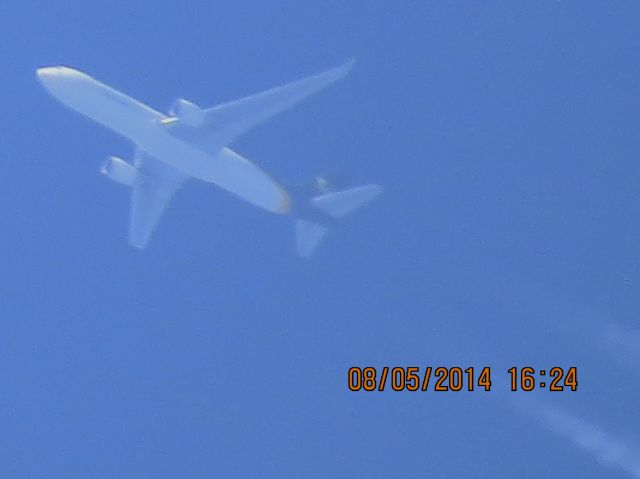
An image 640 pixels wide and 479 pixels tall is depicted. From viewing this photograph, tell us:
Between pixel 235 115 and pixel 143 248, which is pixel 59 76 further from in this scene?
pixel 143 248

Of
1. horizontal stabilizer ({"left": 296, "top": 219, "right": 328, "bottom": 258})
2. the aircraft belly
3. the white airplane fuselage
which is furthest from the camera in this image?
horizontal stabilizer ({"left": 296, "top": 219, "right": 328, "bottom": 258})

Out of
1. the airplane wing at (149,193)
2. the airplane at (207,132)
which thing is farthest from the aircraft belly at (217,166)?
the airplane wing at (149,193)

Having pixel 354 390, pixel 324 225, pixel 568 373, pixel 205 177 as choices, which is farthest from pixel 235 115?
pixel 568 373

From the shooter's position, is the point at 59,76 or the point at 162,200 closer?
the point at 59,76

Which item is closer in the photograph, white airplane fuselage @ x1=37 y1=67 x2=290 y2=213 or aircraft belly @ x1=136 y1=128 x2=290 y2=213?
white airplane fuselage @ x1=37 y1=67 x2=290 y2=213

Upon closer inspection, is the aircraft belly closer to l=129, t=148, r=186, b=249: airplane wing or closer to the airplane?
the airplane

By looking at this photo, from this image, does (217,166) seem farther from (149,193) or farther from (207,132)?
(149,193)

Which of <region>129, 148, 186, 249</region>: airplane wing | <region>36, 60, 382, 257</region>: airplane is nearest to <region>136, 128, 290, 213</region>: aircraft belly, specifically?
<region>36, 60, 382, 257</region>: airplane
